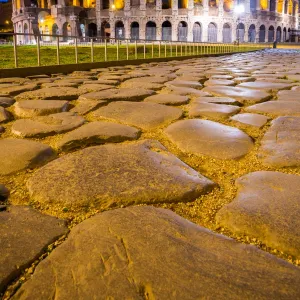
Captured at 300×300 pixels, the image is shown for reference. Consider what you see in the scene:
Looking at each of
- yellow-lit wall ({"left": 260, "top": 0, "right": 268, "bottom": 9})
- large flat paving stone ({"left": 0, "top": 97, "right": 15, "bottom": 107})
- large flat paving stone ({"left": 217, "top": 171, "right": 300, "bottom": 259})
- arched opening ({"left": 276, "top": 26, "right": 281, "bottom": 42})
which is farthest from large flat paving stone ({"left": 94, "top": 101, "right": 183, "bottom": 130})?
arched opening ({"left": 276, "top": 26, "right": 281, "bottom": 42})

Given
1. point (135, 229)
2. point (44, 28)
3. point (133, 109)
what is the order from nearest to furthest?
point (135, 229) → point (133, 109) → point (44, 28)

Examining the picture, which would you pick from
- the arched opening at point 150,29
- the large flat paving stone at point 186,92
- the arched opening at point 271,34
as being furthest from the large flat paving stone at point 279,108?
the arched opening at point 271,34

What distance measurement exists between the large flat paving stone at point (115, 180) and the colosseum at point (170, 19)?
4048 centimetres

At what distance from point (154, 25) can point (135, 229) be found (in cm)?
4230

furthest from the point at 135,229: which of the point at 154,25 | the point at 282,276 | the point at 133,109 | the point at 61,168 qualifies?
the point at 154,25

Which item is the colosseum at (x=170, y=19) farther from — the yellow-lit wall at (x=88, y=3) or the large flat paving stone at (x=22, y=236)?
the large flat paving stone at (x=22, y=236)

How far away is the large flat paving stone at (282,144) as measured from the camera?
1438mm

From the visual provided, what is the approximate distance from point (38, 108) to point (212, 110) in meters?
1.27

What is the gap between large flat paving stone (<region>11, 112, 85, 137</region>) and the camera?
183cm

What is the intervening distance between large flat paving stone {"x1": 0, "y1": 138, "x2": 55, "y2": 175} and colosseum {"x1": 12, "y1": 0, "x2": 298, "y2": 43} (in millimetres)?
40325

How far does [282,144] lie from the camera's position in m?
1.63

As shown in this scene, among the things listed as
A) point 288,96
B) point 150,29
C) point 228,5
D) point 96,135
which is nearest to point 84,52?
point 288,96

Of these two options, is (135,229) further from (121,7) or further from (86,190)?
(121,7)

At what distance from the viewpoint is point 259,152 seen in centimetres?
156
